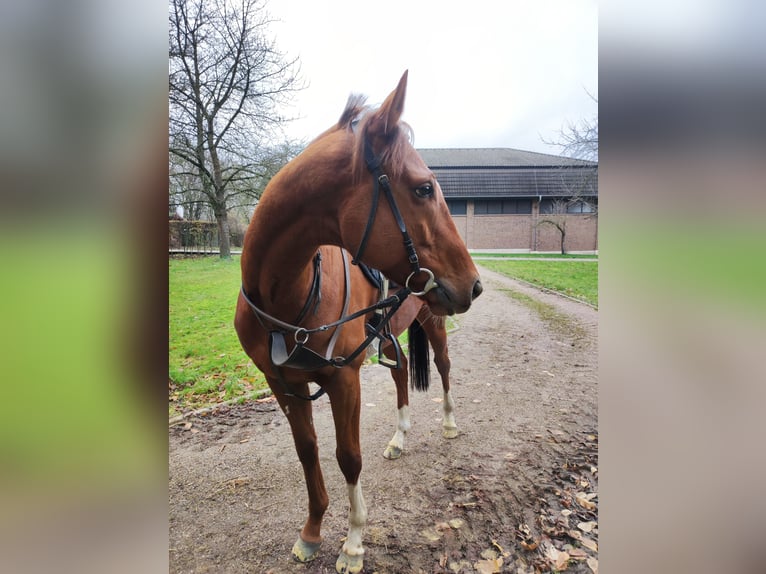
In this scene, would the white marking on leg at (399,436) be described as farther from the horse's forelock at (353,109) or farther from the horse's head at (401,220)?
the horse's forelock at (353,109)

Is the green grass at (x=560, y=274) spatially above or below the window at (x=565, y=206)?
below

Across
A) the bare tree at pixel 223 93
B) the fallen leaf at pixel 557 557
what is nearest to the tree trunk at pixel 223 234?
the bare tree at pixel 223 93

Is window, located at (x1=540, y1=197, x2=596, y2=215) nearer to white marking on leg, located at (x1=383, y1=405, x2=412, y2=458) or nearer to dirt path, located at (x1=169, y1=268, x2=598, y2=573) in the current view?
dirt path, located at (x1=169, y1=268, x2=598, y2=573)

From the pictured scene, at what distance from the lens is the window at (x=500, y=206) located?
240 centimetres

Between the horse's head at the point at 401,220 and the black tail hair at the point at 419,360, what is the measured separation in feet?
6.23

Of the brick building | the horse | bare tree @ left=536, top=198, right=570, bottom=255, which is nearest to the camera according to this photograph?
the horse

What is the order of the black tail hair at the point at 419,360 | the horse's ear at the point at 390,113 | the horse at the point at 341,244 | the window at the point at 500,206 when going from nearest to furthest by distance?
the horse's ear at the point at 390,113, the horse at the point at 341,244, the window at the point at 500,206, the black tail hair at the point at 419,360

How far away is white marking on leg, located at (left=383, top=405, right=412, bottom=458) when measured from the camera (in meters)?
2.82

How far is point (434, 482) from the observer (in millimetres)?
2477

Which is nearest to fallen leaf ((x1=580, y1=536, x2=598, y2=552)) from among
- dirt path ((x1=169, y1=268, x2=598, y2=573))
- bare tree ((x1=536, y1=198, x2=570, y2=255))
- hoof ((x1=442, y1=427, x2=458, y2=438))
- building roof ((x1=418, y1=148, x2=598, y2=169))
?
dirt path ((x1=169, y1=268, x2=598, y2=573))

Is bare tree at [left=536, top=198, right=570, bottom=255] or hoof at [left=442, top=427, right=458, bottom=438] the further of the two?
hoof at [left=442, top=427, right=458, bottom=438]

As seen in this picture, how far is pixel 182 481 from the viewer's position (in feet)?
7.43
